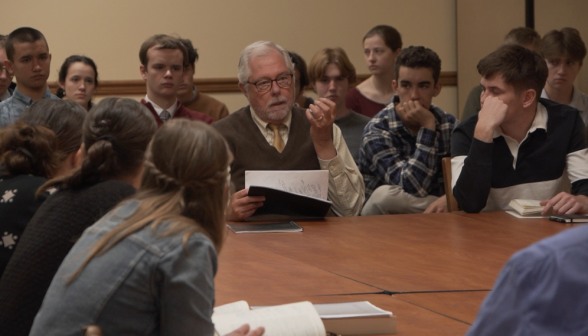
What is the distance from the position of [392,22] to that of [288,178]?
3.63 meters

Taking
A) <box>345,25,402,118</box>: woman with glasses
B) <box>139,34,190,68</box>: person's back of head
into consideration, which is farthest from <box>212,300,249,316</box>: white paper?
<box>345,25,402,118</box>: woman with glasses

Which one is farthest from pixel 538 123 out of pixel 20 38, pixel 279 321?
pixel 20 38

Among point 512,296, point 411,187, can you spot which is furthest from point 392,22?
point 512,296

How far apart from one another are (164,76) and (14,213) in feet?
7.10

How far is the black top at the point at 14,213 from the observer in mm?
1709

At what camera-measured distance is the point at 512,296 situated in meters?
0.60

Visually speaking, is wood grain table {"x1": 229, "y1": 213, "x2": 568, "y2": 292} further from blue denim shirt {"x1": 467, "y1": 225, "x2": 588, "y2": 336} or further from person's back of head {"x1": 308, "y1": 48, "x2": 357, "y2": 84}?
person's back of head {"x1": 308, "y1": 48, "x2": 357, "y2": 84}

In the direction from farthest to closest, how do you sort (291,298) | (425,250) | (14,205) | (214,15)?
(214,15), (425,250), (14,205), (291,298)

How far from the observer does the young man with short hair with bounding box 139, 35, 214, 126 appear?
3.79 metres

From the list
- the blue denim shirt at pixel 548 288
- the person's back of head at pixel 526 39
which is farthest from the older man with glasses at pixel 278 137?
the blue denim shirt at pixel 548 288

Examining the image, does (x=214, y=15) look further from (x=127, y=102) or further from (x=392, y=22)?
(x=127, y=102)

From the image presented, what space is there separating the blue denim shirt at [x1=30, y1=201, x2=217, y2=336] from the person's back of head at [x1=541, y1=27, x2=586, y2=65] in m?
3.37

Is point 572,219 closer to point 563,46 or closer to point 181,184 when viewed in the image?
point 181,184

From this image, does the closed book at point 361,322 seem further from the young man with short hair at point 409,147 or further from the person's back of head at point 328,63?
the person's back of head at point 328,63
